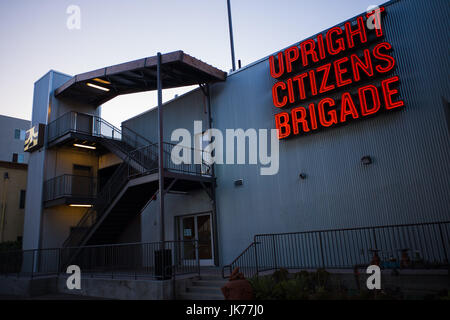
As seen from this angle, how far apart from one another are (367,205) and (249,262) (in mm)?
4799

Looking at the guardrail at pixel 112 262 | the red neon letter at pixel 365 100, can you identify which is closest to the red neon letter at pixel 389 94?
the red neon letter at pixel 365 100

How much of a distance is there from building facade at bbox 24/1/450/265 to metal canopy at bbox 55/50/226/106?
5.9 inches

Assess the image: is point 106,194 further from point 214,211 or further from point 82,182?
point 214,211

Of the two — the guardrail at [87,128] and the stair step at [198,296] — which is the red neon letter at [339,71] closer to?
the stair step at [198,296]

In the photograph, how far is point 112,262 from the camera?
40.5 feet

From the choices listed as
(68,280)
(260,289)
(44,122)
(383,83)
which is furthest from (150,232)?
(383,83)

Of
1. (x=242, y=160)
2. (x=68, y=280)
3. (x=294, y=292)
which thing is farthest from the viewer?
(x=242, y=160)

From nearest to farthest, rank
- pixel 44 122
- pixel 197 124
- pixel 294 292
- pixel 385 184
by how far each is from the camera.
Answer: pixel 294 292 < pixel 385 184 < pixel 197 124 < pixel 44 122

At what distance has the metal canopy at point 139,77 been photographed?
1408cm

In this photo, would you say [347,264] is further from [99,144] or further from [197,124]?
[99,144]

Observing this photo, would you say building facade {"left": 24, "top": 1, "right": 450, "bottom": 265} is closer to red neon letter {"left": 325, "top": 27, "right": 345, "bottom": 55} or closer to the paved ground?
red neon letter {"left": 325, "top": 27, "right": 345, "bottom": 55}
